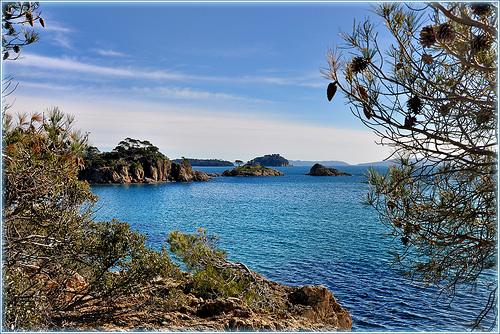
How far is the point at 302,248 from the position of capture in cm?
1897

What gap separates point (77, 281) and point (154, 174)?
65308mm

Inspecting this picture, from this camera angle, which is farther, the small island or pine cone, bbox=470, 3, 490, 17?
the small island

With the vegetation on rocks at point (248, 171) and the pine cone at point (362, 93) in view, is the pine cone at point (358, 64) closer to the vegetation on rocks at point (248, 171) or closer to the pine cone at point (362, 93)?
the pine cone at point (362, 93)

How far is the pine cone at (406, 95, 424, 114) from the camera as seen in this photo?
377cm

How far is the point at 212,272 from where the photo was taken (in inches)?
347

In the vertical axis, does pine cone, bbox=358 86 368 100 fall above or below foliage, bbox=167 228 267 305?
above

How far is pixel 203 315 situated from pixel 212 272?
1.69 meters

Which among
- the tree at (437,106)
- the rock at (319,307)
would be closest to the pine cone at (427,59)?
the tree at (437,106)

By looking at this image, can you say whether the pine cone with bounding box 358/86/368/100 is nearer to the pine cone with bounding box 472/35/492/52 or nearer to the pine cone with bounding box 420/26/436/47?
the pine cone with bounding box 420/26/436/47

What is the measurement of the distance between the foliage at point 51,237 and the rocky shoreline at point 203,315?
0.39 m

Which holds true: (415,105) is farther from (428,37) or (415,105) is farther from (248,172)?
(248,172)

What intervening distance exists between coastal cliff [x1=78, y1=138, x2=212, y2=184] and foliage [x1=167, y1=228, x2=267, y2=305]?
54570 millimetres

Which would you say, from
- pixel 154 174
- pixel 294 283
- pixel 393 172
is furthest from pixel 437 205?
pixel 154 174

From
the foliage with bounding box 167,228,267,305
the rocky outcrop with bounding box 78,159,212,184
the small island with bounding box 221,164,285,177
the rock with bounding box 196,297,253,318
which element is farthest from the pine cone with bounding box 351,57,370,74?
the small island with bounding box 221,164,285,177
